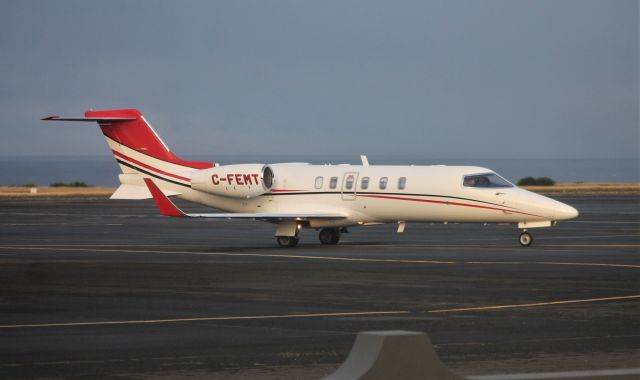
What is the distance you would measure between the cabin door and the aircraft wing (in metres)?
0.60

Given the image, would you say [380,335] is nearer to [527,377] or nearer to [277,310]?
[527,377]

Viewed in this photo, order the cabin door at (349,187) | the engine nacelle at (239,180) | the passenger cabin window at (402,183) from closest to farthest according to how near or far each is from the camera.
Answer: the passenger cabin window at (402,183) → the cabin door at (349,187) → the engine nacelle at (239,180)

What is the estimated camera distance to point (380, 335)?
7312mm

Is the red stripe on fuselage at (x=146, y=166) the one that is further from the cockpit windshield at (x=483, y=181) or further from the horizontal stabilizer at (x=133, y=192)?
the cockpit windshield at (x=483, y=181)

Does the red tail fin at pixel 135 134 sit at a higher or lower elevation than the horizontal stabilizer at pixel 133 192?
higher

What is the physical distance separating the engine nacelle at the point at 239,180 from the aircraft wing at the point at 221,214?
2.01 m

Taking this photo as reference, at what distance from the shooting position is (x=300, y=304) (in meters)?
20.1

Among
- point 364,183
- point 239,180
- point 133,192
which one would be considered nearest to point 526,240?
point 364,183

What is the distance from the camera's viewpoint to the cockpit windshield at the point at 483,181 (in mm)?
36094

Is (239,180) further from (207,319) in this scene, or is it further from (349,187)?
(207,319)

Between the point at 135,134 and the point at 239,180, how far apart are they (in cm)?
451

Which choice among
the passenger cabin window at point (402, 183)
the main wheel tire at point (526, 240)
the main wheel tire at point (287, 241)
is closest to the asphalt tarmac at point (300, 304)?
the main wheel tire at point (287, 241)

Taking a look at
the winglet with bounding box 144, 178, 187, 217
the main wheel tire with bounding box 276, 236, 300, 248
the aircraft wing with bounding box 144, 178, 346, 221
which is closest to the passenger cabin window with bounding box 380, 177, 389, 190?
the aircraft wing with bounding box 144, 178, 346, 221

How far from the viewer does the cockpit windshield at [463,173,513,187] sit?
36094 mm
